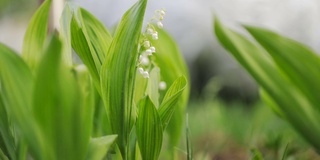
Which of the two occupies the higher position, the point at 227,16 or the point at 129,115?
the point at 129,115

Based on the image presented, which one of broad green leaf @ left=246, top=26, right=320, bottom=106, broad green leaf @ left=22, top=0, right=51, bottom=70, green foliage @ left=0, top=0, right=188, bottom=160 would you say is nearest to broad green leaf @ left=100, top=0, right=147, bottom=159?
green foliage @ left=0, top=0, right=188, bottom=160

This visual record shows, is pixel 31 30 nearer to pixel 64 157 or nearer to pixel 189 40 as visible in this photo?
pixel 64 157

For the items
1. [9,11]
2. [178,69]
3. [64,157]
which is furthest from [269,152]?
[9,11]

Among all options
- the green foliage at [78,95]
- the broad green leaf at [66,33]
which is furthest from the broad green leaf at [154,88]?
the broad green leaf at [66,33]

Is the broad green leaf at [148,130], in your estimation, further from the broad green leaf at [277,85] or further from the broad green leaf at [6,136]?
the broad green leaf at [277,85]

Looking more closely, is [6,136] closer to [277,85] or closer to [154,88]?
[154,88]

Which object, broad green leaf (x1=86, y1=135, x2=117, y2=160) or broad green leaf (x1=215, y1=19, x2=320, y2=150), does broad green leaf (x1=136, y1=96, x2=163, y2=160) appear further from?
broad green leaf (x1=215, y1=19, x2=320, y2=150)
